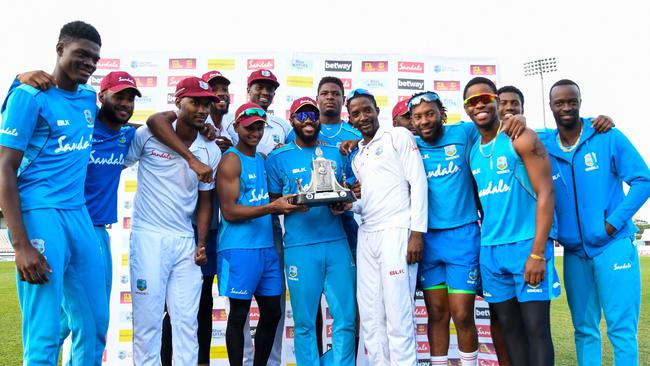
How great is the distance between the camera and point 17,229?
3.03 meters

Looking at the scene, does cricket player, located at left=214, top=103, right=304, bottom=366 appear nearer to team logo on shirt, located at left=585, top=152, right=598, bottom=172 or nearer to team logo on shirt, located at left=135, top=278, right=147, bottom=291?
team logo on shirt, located at left=135, top=278, right=147, bottom=291

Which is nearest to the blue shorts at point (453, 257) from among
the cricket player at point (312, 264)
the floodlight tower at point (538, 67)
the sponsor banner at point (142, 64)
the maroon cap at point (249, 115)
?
the cricket player at point (312, 264)

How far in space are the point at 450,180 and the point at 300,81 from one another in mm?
3386

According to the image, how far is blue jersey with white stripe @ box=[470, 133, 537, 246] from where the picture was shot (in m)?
3.75

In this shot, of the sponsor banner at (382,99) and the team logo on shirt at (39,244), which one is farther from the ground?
the sponsor banner at (382,99)

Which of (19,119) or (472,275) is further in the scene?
(472,275)

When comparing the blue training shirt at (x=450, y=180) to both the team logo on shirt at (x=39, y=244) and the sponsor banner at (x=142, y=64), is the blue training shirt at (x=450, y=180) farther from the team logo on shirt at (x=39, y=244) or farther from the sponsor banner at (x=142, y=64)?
the sponsor banner at (x=142, y=64)

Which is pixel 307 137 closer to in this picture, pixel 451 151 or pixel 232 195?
pixel 232 195

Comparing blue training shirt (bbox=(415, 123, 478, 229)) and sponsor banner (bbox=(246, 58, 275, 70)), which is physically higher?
sponsor banner (bbox=(246, 58, 275, 70))

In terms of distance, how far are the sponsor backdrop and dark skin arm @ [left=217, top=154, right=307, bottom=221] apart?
2514 millimetres

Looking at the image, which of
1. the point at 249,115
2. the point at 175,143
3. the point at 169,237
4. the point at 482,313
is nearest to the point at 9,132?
the point at 175,143

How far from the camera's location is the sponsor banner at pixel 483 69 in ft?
23.4

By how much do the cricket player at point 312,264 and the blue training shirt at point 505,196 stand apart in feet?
4.47

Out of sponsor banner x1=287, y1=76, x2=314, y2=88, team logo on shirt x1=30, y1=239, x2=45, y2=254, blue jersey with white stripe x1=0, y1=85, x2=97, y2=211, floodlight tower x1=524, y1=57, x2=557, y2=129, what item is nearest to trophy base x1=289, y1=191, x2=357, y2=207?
blue jersey with white stripe x1=0, y1=85, x2=97, y2=211
